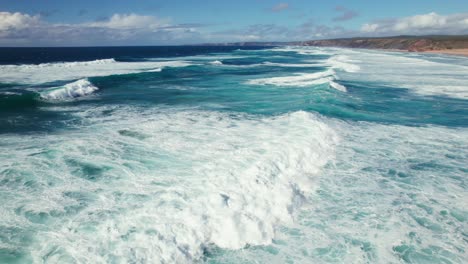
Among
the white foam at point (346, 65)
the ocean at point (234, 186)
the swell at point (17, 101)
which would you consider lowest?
the ocean at point (234, 186)

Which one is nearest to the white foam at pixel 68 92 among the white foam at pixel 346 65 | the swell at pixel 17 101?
the swell at pixel 17 101

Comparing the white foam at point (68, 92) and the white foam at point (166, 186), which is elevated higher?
the white foam at point (68, 92)

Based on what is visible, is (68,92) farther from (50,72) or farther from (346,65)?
(346,65)

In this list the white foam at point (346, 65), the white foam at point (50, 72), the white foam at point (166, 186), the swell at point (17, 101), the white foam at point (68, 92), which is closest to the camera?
the white foam at point (166, 186)

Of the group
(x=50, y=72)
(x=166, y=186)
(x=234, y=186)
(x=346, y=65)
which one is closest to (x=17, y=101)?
(x=166, y=186)

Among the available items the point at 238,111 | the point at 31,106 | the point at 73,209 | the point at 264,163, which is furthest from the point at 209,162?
the point at 31,106

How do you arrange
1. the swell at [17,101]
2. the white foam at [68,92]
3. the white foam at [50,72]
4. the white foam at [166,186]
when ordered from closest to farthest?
the white foam at [166,186]
the swell at [17,101]
the white foam at [68,92]
the white foam at [50,72]

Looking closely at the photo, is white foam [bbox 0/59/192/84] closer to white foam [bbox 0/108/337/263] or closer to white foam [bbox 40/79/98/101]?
white foam [bbox 40/79/98/101]

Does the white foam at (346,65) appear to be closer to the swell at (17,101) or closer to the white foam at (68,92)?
the white foam at (68,92)
